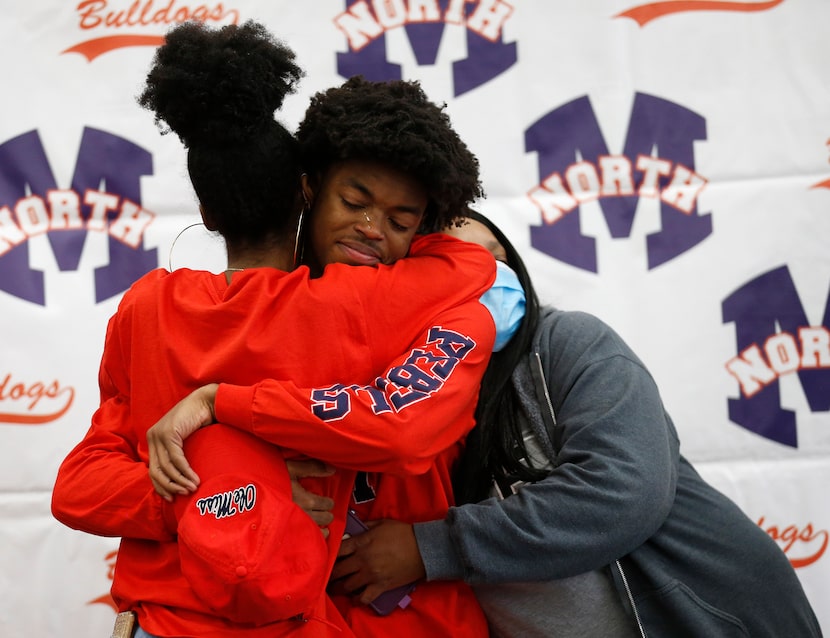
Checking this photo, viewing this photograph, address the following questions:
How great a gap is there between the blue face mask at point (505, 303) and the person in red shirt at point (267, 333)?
56 mm

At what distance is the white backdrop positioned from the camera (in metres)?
1.76

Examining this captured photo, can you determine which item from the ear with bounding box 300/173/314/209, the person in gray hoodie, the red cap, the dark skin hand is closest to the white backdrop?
the person in gray hoodie

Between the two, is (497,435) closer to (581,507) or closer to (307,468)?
(581,507)

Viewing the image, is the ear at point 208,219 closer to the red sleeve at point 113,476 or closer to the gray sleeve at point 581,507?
the red sleeve at point 113,476

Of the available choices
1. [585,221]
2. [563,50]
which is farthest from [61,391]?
[563,50]

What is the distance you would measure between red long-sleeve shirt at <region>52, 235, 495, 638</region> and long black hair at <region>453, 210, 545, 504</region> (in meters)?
0.14

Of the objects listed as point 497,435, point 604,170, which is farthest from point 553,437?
point 604,170

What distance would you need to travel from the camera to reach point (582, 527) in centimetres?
105

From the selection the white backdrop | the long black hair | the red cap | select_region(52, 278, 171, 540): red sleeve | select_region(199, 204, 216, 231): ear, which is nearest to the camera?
the red cap

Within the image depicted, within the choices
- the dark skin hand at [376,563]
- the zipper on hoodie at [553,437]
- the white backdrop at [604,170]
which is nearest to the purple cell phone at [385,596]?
the dark skin hand at [376,563]

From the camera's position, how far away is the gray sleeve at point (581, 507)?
1054 millimetres

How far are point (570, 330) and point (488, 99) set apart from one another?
2.55 feet

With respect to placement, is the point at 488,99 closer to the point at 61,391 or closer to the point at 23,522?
the point at 61,391

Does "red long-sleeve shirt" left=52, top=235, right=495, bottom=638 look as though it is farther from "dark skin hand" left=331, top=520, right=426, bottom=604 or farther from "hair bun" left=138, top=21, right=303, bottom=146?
"hair bun" left=138, top=21, right=303, bottom=146
